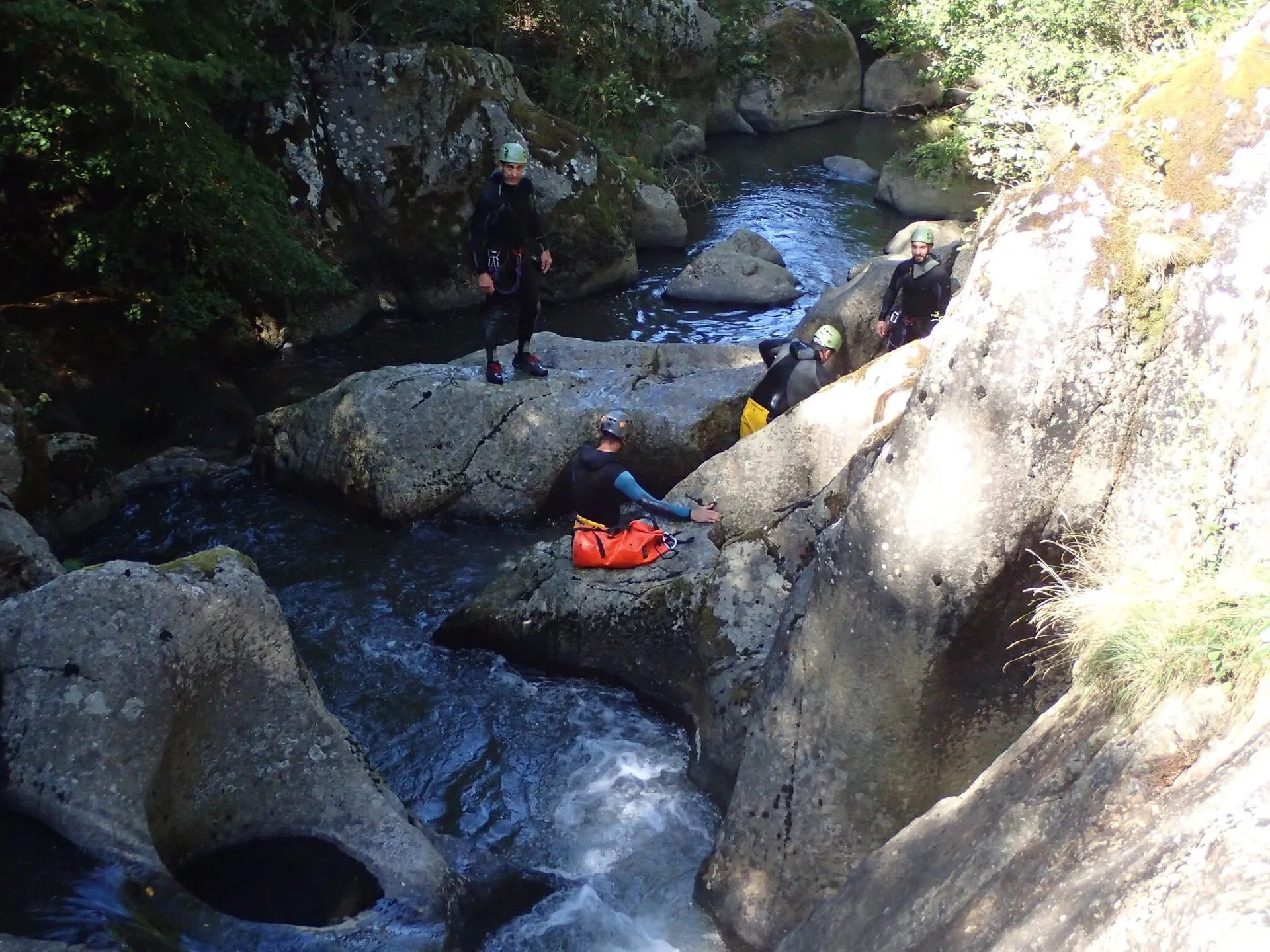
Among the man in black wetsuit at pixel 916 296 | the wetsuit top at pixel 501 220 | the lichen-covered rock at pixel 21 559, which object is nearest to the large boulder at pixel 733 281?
the man in black wetsuit at pixel 916 296

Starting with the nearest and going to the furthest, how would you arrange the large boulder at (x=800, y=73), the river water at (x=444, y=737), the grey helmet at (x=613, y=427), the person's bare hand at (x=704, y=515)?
the river water at (x=444, y=737) < the grey helmet at (x=613, y=427) < the person's bare hand at (x=704, y=515) < the large boulder at (x=800, y=73)

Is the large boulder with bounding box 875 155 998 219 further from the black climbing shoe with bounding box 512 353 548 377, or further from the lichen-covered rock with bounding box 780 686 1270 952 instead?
the lichen-covered rock with bounding box 780 686 1270 952

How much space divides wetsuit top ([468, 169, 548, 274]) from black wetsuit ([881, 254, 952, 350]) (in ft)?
11.7

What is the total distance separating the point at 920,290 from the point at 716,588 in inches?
184

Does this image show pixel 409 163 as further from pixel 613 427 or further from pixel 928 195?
pixel 928 195

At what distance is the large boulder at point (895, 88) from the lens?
1071 inches

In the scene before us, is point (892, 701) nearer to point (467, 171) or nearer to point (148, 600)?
point (148, 600)

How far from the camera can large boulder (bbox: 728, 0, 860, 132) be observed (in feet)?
86.0

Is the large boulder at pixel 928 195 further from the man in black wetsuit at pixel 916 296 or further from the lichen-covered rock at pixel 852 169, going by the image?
the man in black wetsuit at pixel 916 296

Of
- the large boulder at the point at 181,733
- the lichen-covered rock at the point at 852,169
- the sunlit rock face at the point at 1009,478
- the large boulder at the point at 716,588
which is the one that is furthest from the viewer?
the lichen-covered rock at the point at 852,169

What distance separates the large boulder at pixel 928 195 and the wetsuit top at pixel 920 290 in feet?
28.0

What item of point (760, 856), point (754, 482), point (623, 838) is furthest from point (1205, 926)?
point (754, 482)

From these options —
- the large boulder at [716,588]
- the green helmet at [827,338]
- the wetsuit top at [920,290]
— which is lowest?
the large boulder at [716,588]

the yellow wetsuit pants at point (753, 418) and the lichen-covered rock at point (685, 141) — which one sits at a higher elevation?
the lichen-covered rock at point (685, 141)
